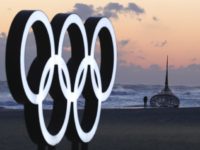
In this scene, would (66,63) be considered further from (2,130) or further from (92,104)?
(2,130)

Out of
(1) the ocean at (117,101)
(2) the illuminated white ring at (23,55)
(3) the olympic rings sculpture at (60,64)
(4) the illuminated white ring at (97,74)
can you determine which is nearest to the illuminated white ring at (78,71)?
(3) the olympic rings sculpture at (60,64)

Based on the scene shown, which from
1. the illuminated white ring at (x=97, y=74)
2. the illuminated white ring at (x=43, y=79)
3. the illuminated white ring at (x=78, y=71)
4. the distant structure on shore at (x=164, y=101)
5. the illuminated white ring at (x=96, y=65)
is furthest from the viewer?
the distant structure on shore at (x=164, y=101)

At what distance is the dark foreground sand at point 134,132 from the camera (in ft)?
83.0

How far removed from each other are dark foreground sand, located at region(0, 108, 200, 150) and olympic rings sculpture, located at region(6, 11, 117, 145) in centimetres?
693

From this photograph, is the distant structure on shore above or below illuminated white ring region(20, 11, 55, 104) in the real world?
below

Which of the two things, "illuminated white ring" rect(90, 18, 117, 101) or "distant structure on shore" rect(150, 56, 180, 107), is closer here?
"illuminated white ring" rect(90, 18, 117, 101)

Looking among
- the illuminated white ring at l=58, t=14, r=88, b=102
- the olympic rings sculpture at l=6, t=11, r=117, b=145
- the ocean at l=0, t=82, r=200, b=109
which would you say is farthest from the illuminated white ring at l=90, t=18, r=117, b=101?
the ocean at l=0, t=82, r=200, b=109

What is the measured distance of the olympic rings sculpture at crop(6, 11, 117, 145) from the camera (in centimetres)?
1443

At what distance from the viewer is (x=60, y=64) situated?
52.5 feet

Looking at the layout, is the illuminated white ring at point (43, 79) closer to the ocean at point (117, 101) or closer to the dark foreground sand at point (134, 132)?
the dark foreground sand at point (134, 132)

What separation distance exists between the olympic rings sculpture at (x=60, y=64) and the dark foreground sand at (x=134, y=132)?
693 cm

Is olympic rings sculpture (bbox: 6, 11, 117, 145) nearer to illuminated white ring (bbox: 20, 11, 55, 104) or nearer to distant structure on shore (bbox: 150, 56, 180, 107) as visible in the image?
illuminated white ring (bbox: 20, 11, 55, 104)

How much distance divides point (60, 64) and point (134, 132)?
14.7 meters

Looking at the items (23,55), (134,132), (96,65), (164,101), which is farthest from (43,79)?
(164,101)
